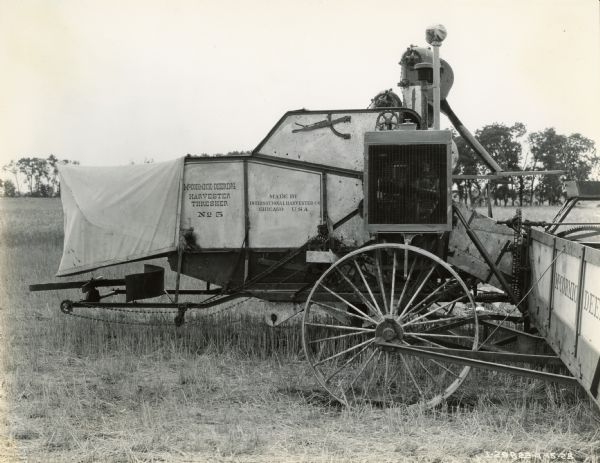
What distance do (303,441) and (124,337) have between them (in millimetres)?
3743

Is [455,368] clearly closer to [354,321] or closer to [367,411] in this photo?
[354,321]

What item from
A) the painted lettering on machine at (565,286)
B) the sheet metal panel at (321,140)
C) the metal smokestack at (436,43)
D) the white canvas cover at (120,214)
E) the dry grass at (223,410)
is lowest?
the dry grass at (223,410)

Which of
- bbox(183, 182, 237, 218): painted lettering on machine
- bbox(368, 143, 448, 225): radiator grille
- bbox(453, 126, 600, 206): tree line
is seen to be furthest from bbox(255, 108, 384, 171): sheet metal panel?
bbox(453, 126, 600, 206): tree line

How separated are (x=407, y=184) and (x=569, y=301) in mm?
1668

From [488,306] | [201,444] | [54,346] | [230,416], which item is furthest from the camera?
[488,306]

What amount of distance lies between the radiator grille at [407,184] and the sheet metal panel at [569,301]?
99 centimetres

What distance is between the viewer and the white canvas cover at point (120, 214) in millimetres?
6961

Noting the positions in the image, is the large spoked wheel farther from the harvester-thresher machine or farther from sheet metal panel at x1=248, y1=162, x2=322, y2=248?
sheet metal panel at x1=248, y1=162, x2=322, y2=248

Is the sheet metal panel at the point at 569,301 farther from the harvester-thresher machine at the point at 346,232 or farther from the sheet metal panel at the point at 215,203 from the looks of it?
the sheet metal panel at the point at 215,203

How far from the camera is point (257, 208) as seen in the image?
6.85 m

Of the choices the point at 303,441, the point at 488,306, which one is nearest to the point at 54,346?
the point at 303,441

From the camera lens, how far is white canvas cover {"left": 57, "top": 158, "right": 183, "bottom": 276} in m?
6.96

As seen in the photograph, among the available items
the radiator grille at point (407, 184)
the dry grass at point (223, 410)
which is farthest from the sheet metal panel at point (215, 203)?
the radiator grille at point (407, 184)

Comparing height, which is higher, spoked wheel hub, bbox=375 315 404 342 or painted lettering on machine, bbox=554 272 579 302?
painted lettering on machine, bbox=554 272 579 302
